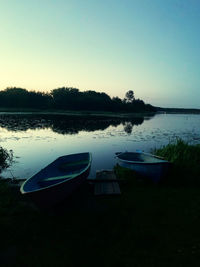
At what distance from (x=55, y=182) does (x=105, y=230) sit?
8.58 feet

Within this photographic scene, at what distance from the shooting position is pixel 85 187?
7637 millimetres

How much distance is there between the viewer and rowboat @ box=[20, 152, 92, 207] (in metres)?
5.02

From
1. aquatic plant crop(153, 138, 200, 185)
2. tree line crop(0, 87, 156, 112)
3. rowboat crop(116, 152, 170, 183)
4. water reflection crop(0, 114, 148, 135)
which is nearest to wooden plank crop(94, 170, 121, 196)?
rowboat crop(116, 152, 170, 183)

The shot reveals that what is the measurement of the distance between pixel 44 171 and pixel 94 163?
5.38 m

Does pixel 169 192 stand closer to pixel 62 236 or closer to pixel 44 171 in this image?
pixel 62 236

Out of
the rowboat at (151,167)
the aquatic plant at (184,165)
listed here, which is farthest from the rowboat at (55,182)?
the aquatic plant at (184,165)

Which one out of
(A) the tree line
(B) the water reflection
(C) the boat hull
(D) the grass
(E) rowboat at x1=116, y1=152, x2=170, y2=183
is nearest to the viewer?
(D) the grass

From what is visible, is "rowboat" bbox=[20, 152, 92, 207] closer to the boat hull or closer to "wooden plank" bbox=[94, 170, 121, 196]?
the boat hull

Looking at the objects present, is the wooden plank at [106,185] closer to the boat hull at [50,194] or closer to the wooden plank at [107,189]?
the wooden plank at [107,189]

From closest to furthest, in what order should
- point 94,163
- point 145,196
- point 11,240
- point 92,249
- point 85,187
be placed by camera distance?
point 92,249, point 11,240, point 145,196, point 85,187, point 94,163

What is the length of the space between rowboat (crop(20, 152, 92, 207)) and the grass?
60cm

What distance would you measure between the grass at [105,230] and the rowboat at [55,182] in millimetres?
599

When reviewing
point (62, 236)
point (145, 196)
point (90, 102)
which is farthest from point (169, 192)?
point (90, 102)

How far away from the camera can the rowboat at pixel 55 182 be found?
16.5 feet
